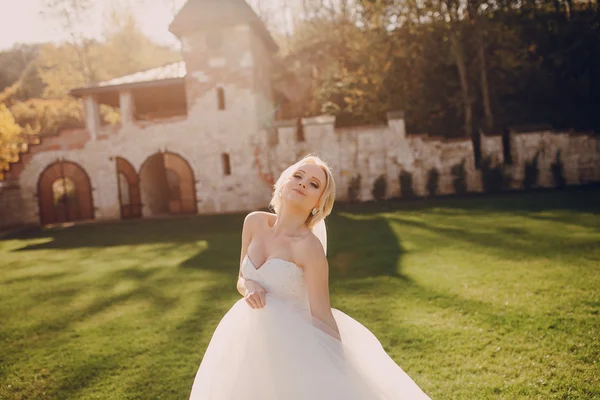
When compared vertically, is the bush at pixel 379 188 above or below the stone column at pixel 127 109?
below

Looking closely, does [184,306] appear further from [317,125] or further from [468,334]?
[317,125]

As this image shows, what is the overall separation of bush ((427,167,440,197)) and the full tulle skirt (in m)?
14.5

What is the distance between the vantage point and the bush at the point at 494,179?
16047 mm

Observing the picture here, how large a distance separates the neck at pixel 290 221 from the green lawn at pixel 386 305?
77.4 inches

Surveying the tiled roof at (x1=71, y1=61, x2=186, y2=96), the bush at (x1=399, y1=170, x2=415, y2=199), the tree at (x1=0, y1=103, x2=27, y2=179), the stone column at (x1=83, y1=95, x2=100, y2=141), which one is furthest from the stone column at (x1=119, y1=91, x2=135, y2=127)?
the bush at (x1=399, y1=170, x2=415, y2=199)

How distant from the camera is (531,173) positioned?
15.9m

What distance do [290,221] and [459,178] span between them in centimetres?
1483

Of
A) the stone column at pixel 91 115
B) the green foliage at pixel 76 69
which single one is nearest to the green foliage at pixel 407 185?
the stone column at pixel 91 115

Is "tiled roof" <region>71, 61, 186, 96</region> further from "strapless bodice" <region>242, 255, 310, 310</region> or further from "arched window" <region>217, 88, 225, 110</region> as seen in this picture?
"strapless bodice" <region>242, 255, 310, 310</region>

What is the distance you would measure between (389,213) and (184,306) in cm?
813

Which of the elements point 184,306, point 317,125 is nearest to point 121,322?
point 184,306

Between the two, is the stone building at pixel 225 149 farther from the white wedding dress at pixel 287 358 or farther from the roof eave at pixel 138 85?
the white wedding dress at pixel 287 358

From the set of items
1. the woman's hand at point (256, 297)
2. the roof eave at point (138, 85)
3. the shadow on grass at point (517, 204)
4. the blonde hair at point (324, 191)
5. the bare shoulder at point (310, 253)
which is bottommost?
the shadow on grass at point (517, 204)

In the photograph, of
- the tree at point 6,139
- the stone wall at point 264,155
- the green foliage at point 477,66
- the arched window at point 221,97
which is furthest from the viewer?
the tree at point 6,139
